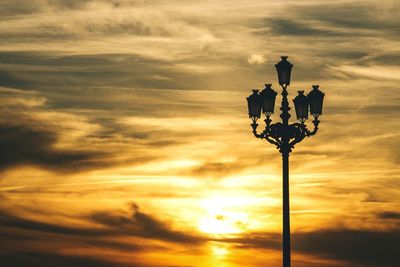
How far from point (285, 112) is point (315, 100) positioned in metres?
0.97

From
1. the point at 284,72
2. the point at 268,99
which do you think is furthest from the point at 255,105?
the point at 284,72

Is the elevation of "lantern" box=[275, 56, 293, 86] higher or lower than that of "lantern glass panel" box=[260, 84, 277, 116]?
higher

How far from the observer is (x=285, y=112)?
5875 centimetres

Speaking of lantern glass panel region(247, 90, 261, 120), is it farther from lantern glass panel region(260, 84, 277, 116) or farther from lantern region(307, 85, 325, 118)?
lantern region(307, 85, 325, 118)

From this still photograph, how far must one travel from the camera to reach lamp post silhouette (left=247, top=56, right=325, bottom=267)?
192 feet

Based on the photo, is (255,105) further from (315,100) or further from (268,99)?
(315,100)

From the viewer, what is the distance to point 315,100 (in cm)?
5928

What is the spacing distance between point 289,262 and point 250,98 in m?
4.27

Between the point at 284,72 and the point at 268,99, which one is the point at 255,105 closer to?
the point at 268,99

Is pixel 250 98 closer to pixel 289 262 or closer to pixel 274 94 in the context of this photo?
pixel 274 94

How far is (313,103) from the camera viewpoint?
59.3m

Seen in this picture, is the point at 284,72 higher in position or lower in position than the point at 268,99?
higher

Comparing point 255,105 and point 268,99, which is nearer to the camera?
point 268,99

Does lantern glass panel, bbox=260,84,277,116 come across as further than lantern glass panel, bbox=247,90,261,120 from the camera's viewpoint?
No
